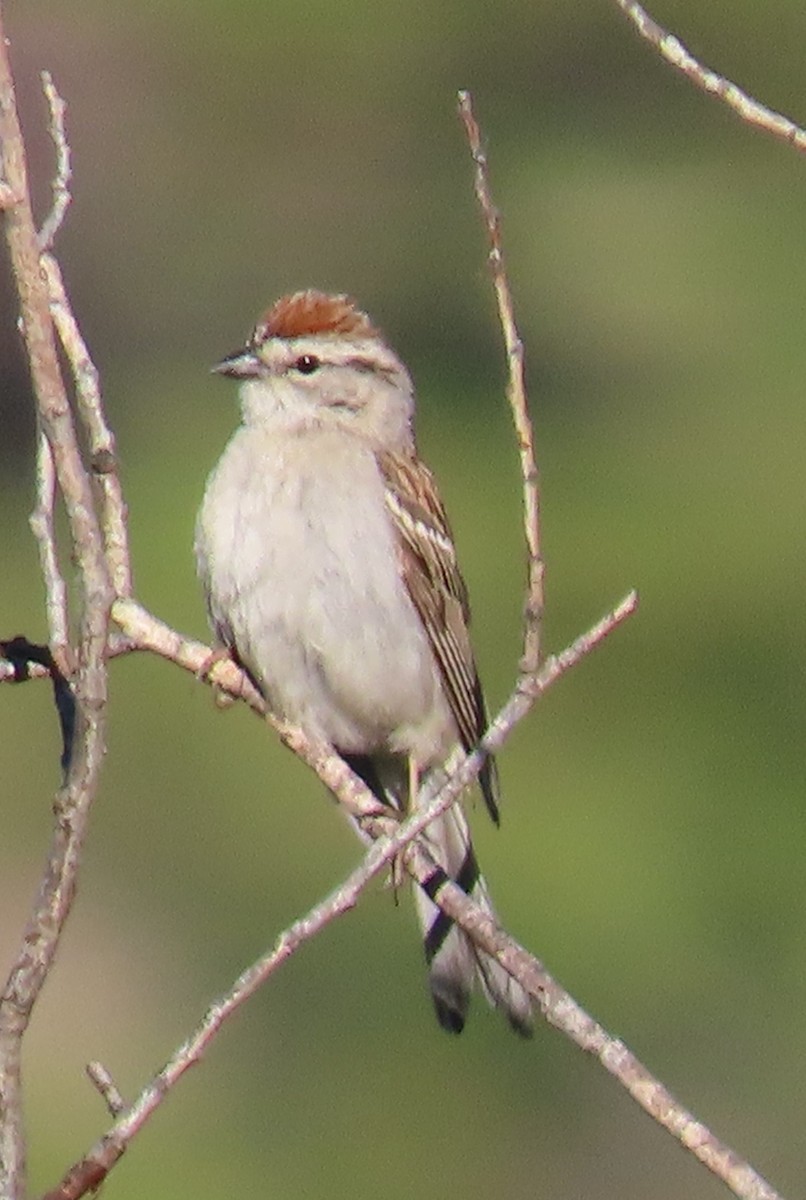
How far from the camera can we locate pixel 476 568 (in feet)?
36.9

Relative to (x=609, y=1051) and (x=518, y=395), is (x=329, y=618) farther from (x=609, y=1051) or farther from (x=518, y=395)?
(x=609, y=1051)

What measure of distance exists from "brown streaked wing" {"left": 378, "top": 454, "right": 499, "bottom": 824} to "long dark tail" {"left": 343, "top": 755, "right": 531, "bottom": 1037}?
12 centimetres

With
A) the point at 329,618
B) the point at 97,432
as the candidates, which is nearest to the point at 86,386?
the point at 97,432

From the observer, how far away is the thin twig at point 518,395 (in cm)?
314

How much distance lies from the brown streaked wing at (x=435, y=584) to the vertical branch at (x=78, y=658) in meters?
1.73

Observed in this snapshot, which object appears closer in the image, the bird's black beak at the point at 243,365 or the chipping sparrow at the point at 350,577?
the chipping sparrow at the point at 350,577

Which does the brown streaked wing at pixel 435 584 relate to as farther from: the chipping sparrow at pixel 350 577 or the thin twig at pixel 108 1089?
the thin twig at pixel 108 1089

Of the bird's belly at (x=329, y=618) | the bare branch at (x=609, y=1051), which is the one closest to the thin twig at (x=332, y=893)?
the bare branch at (x=609, y=1051)

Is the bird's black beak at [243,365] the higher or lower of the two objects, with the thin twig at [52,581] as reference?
lower

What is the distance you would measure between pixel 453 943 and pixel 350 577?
0.61 m

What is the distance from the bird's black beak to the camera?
4.98 metres

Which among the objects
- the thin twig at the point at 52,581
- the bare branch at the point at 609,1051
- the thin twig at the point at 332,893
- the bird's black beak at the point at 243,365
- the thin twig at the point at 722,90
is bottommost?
the bare branch at the point at 609,1051

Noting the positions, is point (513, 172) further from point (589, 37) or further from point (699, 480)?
point (699, 480)

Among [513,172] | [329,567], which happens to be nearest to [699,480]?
[513,172]
